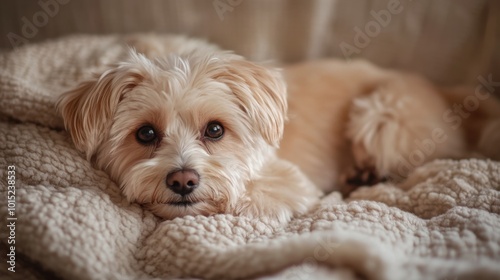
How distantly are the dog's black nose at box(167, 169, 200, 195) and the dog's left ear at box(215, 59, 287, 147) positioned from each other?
36cm

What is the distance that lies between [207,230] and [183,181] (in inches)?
7.9

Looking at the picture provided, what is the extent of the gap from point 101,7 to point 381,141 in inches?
75.1

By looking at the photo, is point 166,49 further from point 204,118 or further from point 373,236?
point 373,236

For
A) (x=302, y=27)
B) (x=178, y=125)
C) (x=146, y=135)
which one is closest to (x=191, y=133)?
(x=178, y=125)

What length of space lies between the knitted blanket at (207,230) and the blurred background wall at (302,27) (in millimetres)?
957

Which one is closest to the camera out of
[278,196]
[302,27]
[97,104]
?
[97,104]

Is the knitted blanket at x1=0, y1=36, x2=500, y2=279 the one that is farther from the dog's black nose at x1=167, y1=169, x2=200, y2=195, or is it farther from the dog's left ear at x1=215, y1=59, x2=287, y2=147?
the dog's left ear at x1=215, y1=59, x2=287, y2=147

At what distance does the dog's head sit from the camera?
5.35 ft

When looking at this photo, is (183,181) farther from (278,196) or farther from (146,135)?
(278,196)

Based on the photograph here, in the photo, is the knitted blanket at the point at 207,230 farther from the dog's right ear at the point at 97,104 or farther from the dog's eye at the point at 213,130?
the dog's eye at the point at 213,130

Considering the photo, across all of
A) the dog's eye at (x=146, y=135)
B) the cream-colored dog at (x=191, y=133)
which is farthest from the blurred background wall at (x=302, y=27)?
the dog's eye at (x=146, y=135)

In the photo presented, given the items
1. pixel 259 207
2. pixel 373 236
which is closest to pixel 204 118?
pixel 259 207

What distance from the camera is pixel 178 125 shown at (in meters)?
1.73

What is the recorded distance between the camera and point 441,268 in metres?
1.29
